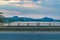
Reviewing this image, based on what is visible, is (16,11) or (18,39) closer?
(18,39)

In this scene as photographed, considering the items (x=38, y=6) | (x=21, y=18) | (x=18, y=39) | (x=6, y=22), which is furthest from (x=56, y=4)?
(x=18, y=39)

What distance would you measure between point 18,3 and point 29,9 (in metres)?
0.98

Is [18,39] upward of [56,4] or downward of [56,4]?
downward

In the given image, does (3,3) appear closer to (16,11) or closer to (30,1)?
(16,11)

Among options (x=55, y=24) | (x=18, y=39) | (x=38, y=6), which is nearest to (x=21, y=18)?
(x=38, y=6)

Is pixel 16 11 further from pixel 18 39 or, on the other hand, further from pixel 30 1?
pixel 18 39

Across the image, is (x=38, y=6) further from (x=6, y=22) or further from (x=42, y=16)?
(x=6, y=22)

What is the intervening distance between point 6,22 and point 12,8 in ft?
3.97

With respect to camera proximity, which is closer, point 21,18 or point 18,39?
point 18,39

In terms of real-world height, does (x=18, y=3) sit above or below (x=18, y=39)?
above

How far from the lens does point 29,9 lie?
656 inches

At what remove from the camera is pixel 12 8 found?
1659 centimetres

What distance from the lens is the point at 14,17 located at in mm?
16688

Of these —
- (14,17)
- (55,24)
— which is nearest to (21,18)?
(14,17)
